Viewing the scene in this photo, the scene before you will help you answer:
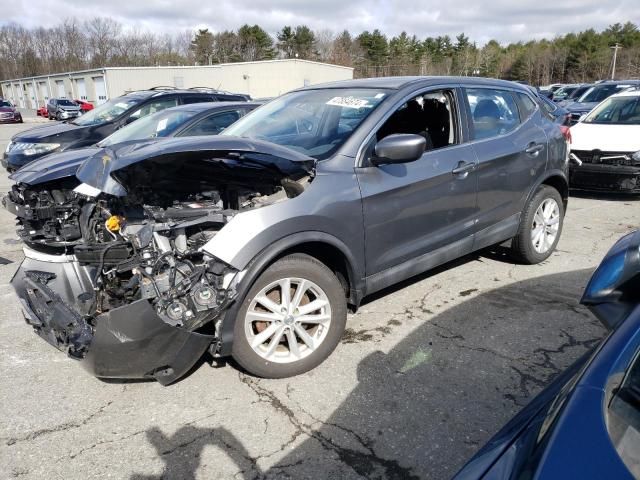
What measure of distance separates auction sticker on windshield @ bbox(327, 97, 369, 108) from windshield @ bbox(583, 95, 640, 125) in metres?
6.61

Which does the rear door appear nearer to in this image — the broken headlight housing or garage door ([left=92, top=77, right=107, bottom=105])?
the broken headlight housing

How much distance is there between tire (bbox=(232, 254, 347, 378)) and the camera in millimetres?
2996

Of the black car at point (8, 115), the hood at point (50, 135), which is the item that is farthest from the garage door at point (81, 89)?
the hood at point (50, 135)

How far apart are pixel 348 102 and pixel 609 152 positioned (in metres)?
5.67

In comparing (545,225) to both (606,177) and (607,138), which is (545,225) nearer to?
(606,177)

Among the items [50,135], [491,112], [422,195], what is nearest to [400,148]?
[422,195]

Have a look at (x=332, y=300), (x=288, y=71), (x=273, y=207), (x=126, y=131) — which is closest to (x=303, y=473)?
(x=332, y=300)

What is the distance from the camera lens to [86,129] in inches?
365

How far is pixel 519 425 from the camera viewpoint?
1.54m

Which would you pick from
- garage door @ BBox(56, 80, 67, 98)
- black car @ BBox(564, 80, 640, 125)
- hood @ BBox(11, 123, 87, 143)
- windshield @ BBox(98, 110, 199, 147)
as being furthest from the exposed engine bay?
garage door @ BBox(56, 80, 67, 98)

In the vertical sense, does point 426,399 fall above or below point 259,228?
below

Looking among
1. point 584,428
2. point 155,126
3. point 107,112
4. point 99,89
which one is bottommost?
point 584,428

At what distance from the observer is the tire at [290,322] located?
3.00 m

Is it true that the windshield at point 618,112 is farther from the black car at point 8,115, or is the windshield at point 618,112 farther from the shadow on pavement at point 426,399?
the black car at point 8,115
